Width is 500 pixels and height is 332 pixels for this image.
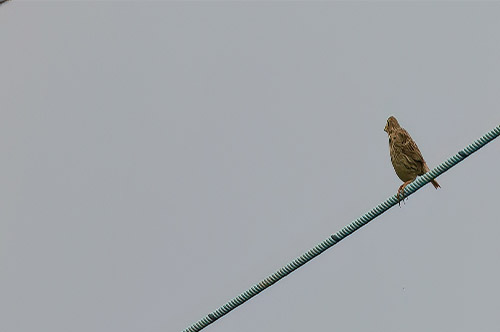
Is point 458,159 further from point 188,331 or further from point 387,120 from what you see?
point 387,120

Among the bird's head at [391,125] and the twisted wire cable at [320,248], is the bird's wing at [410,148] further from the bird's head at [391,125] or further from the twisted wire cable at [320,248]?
the twisted wire cable at [320,248]

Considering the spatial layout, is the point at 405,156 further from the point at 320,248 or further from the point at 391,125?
the point at 320,248

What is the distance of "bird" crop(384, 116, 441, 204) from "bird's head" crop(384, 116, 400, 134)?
18mm

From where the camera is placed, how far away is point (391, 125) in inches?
513

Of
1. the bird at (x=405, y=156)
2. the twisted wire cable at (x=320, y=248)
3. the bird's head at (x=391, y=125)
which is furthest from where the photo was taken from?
the bird's head at (x=391, y=125)

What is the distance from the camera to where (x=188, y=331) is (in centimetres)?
904

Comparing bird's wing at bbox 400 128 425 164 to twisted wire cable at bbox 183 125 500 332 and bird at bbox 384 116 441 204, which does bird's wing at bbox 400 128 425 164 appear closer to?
bird at bbox 384 116 441 204

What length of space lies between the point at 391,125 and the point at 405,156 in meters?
0.65

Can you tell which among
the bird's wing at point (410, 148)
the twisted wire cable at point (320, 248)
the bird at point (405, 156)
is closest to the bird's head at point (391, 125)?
the bird at point (405, 156)

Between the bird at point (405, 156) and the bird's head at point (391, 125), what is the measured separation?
0.02m

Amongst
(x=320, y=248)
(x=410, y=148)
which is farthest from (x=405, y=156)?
(x=320, y=248)

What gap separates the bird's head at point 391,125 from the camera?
13.0 m

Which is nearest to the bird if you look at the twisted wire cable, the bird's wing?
the bird's wing

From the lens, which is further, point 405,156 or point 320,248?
point 405,156
